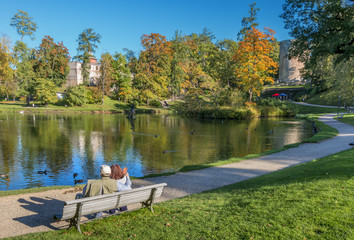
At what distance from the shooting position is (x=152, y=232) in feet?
17.4

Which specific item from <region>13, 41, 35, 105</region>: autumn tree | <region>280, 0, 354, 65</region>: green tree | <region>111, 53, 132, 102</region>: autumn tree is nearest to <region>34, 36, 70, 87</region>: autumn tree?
<region>13, 41, 35, 105</region>: autumn tree

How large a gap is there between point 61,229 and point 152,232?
2.06m

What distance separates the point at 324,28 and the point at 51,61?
67.3m

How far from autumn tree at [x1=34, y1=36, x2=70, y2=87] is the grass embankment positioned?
220 ft

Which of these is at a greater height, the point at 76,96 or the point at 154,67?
the point at 154,67

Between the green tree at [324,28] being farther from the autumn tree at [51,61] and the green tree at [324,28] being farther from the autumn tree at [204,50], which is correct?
the autumn tree at [51,61]

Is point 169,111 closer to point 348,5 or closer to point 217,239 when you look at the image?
point 348,5

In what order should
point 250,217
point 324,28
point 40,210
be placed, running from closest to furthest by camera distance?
point 250,217
point 40,210
point 324,28

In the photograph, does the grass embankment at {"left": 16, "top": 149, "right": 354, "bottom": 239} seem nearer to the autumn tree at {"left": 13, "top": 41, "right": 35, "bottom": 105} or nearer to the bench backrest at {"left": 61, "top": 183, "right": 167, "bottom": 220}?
the bench backrest at {"left": 61, "top": 183, "right": 167, "bottom": 220}

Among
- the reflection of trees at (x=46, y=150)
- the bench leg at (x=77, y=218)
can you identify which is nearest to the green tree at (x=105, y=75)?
the reflection of trees at (x=46, y=150)

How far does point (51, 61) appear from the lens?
224ft

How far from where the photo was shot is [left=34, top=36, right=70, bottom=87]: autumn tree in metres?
66.9

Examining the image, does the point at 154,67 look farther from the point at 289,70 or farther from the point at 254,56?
the point at 289,70

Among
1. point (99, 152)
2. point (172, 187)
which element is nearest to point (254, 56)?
point (99, 152)
